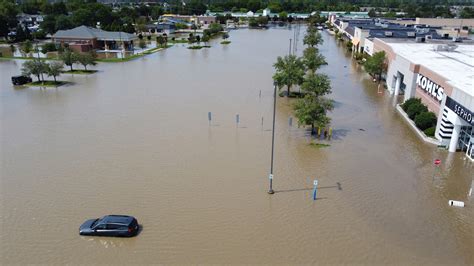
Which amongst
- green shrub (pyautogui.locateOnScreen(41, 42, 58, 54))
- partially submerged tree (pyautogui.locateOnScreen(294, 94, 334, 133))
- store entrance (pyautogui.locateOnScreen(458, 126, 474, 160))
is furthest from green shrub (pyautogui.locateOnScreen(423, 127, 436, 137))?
green shrub (pyautogui.locateOnScreen(41, 42, 58, 54))

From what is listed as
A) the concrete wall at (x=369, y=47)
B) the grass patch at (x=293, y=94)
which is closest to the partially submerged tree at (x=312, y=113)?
the grass patch at (x=293, y=94)

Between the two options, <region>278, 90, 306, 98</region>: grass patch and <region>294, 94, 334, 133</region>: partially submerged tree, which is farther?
<region>278, 90, 306, 98</region>: grass patch

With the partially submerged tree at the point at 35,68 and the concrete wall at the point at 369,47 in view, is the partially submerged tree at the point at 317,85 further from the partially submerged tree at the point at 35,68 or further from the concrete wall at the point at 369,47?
the concrete wall at the point at 369,47

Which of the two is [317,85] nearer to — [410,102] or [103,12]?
[410,102]

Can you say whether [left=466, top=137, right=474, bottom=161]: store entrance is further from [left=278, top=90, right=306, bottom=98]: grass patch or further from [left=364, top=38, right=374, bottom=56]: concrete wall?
[left=364, top=38, right=374, bottom=56]: concrete wall

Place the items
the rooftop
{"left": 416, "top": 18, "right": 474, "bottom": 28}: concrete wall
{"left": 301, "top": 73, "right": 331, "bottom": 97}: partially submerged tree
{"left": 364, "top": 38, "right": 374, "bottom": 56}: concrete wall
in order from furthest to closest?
{"left": 416, "top": 18, "right": 474, "bottom": 28}: concrete wall
the rooftop
{"left": 364, "top": 38, "right": 374, "bottom": 56}: concrete wall
{"left": 301, "top": 73, "right": 331, "bottom": 97}: partially submerged tree

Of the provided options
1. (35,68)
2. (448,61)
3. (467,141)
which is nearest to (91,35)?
(35,68)

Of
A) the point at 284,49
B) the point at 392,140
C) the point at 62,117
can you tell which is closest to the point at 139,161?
Result: the point at 62,117
